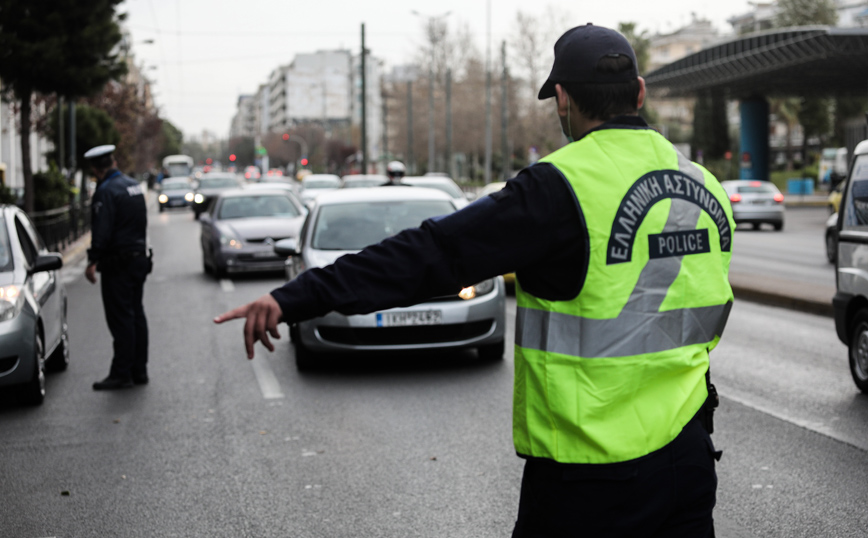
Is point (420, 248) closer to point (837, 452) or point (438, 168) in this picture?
point (837, 452)

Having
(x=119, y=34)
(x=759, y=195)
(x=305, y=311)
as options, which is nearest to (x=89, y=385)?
(x=305, y=311)

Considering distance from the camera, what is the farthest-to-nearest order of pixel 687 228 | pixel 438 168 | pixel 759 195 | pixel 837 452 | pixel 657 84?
pixel 438 168 → pixel 657 84 → pixel 759 195 → pixel 837 452 → pixel 687 228

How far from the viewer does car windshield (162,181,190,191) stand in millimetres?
50375

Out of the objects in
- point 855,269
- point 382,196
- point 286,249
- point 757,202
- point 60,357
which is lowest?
point 60,357

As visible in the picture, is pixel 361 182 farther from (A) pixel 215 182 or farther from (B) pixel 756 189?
(A) pixel 215 182

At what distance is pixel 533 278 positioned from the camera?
2465 millimetres

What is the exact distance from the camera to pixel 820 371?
902 centimetres

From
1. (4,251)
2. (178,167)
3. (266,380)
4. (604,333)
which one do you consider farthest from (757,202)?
(178,167)

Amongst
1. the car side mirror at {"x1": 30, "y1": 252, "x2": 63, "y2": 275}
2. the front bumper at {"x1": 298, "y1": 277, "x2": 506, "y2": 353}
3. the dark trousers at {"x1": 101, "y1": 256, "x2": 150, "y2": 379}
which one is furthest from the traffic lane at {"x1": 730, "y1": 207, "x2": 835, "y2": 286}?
the car side mirror at {"x1": 30, "y1": 252, "x2": 63, "y2": 275}

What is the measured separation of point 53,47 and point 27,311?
14866mm

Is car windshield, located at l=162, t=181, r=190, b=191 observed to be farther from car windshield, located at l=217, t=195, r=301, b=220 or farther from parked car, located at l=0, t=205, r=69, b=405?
parked car, located at l=0, t=205, r=69, b=405

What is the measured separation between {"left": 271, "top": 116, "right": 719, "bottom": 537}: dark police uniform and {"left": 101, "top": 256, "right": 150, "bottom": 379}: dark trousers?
20.9 ft

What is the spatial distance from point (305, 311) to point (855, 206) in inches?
267

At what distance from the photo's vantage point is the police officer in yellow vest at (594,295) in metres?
2.38
